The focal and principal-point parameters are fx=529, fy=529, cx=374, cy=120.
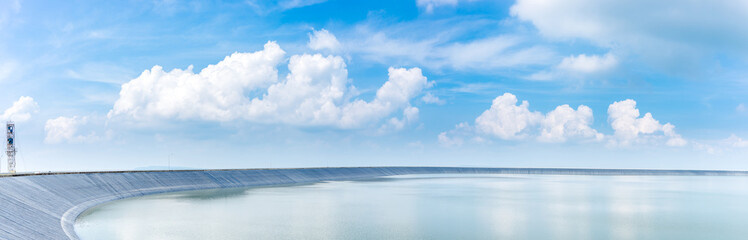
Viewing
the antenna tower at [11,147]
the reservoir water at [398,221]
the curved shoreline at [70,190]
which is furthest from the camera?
the antenna tower at [11,147]

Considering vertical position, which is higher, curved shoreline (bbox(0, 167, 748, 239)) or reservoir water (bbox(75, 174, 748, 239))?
curved shoreline (bbox(0, 167, 748, 239))

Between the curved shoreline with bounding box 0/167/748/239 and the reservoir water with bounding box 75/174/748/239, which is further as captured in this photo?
the reservoir water with bounding box 75/174/748/239

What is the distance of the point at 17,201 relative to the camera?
157ft

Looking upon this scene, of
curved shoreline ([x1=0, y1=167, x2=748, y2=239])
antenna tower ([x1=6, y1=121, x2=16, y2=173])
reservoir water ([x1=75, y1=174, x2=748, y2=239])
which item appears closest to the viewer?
curved shoreline ([x1=0, y1=167, x2=748, y2=239])

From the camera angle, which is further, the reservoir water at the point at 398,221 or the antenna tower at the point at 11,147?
the antenna tower at the point at 11,147

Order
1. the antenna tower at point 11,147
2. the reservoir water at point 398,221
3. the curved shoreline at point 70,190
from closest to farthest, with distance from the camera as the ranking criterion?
1. the curved shoreline at point 70,190
2. the reservoir water at point 398,221
3. the antenna tower at point 11,147

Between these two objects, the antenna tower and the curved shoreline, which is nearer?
the curved shoreline

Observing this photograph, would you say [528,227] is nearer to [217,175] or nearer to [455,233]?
[455,233]

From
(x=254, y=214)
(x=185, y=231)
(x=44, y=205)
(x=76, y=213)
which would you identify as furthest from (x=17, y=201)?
(x=254, y=214)

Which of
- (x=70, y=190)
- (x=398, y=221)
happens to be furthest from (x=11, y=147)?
(x=398, y=221)

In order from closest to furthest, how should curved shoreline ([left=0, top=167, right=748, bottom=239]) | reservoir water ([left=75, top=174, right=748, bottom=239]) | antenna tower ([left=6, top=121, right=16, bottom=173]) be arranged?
curved shoreline ([left=0, top=167, right=748, bottom=239]) → reservoir water ([left=75, top=174, right=748, bottom=239]) → antenna tower ([left=6, top=121, right=16, bottom=173])

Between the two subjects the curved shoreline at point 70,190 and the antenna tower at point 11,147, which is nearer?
the curved shoreline at point 70,190

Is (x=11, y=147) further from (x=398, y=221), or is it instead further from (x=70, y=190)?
(x=398, y=221)

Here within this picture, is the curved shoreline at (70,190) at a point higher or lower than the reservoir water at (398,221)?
higher
